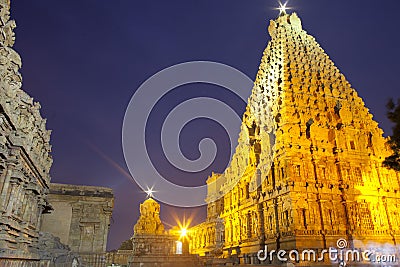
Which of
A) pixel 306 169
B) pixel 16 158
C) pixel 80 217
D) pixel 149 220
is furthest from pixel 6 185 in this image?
pixel 306 169

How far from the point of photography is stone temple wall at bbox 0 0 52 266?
44.5 ft

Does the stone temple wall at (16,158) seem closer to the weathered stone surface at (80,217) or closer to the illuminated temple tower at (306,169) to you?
the weathered stone surface at (80,217)

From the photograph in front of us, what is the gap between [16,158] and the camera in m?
14.6

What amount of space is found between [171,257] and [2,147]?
1465 cm

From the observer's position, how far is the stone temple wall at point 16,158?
1356 cm

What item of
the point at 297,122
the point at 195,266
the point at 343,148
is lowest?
the point at 195,266

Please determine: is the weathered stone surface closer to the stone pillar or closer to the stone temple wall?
the stone temple wall

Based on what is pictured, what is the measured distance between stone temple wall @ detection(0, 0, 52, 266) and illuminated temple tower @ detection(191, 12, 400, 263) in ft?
54.5

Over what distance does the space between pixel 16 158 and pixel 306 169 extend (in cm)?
2329

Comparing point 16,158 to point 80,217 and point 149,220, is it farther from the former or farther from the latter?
point 149,220

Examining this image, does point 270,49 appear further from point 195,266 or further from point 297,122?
point 195,266

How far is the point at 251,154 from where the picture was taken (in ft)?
115

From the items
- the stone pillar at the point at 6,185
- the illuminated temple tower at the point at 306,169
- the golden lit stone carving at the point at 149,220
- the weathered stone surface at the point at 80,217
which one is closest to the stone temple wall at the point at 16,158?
the stone pillar at the point at 6,185

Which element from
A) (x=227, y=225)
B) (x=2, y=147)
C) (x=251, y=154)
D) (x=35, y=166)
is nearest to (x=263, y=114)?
(x=251, y=154)
